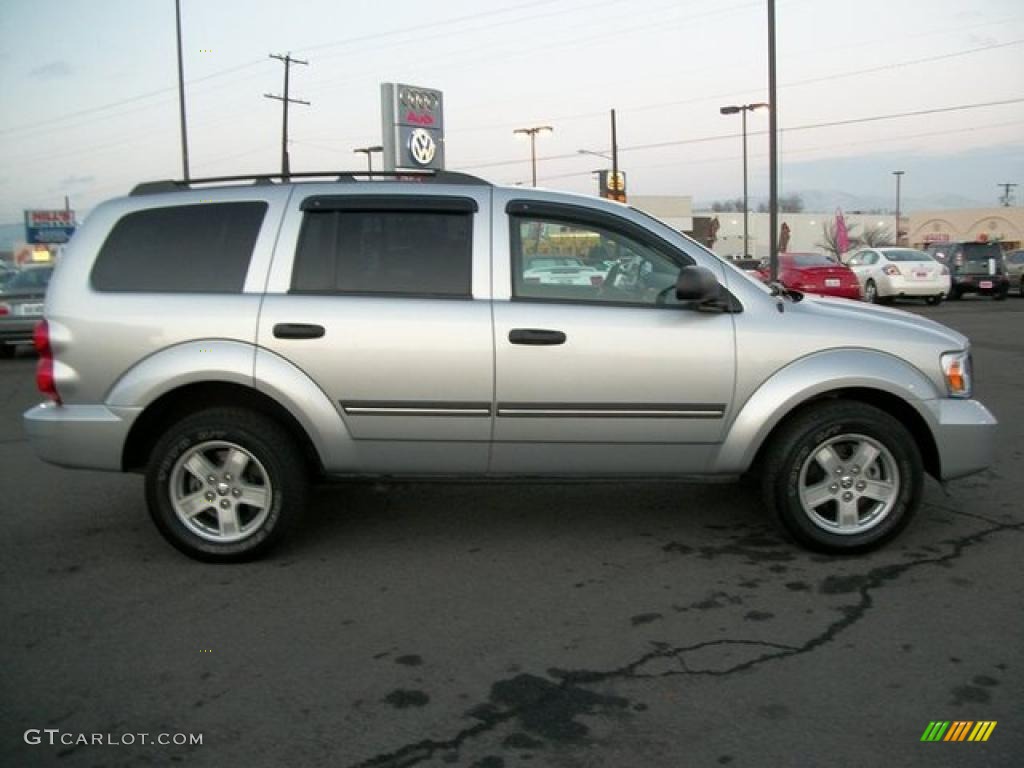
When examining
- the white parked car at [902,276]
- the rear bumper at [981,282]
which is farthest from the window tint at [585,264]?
the rear bumper at [981,282]

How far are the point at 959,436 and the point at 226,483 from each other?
3711 mm

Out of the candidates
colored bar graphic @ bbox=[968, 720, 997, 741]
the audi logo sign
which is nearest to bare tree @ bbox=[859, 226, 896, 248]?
the audi logo sign

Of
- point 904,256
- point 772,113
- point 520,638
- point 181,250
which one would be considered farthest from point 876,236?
point 520,638

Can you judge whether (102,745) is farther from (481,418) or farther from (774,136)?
(774,136)

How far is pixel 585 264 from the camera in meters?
4.54

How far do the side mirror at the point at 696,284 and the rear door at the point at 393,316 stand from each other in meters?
0.94

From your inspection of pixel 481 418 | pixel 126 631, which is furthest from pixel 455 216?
pixel 126 631

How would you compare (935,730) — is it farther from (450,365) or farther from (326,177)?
(326,177)

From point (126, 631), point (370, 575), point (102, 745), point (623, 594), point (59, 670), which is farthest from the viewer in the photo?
point (370, 575)

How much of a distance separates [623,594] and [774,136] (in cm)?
1917

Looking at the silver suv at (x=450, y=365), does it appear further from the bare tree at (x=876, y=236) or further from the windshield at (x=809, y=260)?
the bare tree at (x=876, y=236)

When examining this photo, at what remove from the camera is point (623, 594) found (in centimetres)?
407

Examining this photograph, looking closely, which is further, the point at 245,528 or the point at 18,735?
the point at 245,528

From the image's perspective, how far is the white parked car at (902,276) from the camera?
73.2 feet
